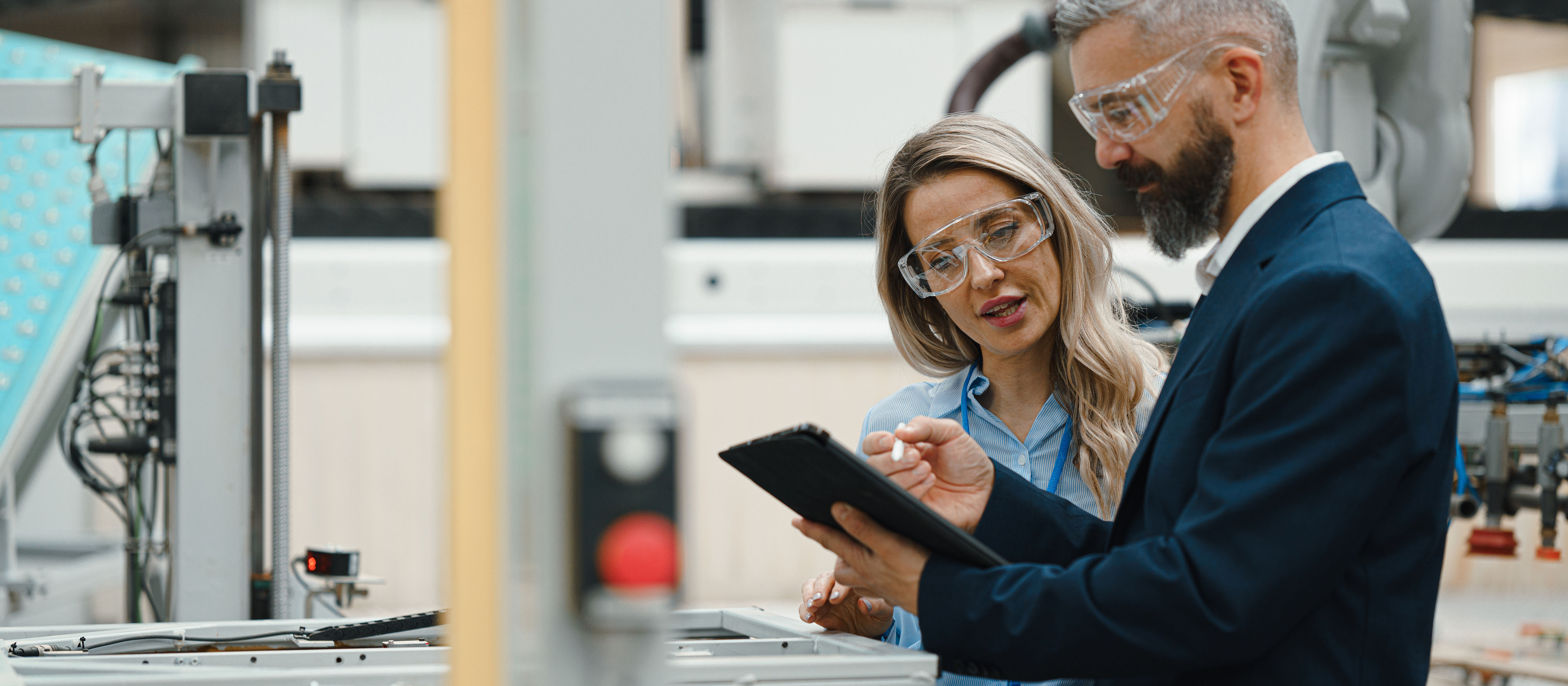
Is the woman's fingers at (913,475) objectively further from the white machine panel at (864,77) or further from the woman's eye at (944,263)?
the white machine panel at (864,77)

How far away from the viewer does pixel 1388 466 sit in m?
1.00

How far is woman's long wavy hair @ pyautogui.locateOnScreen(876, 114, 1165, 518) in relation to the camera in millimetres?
1502

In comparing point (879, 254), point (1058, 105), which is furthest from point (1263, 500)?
point (1058, 105)

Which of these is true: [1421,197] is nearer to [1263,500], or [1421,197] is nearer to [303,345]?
[1263,500]

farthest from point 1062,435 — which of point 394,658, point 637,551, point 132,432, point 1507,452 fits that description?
point 132,432

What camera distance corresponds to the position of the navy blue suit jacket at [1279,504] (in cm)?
99

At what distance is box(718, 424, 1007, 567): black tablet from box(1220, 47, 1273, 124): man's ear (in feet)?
1.57

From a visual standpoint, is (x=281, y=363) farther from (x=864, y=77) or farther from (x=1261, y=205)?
(x=864, y=77)

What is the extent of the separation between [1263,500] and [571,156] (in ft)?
2.18

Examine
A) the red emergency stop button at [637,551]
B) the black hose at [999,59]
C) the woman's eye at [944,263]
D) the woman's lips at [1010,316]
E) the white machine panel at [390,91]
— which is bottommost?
the red emergency stop button at [637,551]

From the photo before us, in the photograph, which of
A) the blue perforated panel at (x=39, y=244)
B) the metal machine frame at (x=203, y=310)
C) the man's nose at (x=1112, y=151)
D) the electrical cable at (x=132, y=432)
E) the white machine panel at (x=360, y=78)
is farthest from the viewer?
the white machine panel at (x=360, y=78)

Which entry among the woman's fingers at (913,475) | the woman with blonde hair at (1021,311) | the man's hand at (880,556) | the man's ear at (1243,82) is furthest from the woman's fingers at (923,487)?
the man's ear at (1243,82)

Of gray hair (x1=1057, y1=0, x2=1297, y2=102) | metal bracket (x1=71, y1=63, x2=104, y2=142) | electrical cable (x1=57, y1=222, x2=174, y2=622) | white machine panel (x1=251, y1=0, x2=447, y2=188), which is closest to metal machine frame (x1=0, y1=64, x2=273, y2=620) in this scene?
metal bracket (x1=71, y1=63, x2=104, y2=142)

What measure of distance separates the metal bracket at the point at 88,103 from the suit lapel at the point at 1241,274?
1773mm
